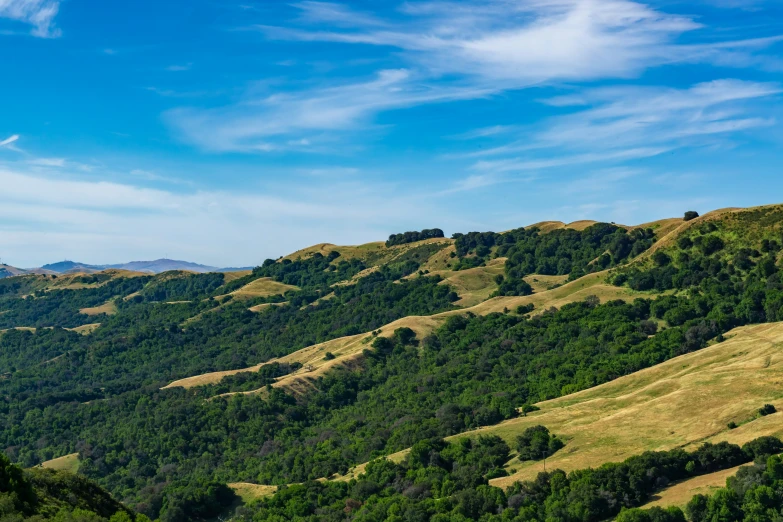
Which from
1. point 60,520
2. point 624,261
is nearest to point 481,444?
point 60,520

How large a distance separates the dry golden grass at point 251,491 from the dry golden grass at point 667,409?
24.5 metres

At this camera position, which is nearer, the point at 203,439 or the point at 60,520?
the point at 60,520

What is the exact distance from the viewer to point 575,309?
137875mm

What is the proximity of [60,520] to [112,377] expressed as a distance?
513 feet

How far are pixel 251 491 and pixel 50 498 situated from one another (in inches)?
1542

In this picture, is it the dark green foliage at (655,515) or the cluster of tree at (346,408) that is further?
the cluster of tree at (346,408)

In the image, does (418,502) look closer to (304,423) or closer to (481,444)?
(481,444)

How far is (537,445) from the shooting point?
242 feet

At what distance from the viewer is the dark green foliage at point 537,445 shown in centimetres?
7300

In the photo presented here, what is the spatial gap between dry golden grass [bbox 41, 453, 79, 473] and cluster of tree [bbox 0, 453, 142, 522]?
208ft

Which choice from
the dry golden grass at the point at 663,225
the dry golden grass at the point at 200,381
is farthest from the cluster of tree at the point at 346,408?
the dry golden grass at the point at 663,225

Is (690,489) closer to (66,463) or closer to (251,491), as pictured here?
(251,491)

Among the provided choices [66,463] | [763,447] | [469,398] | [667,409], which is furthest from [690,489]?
[66,463]

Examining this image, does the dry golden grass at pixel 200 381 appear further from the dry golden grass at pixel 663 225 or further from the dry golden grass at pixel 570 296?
the dry golden grass at pixel 663 225
